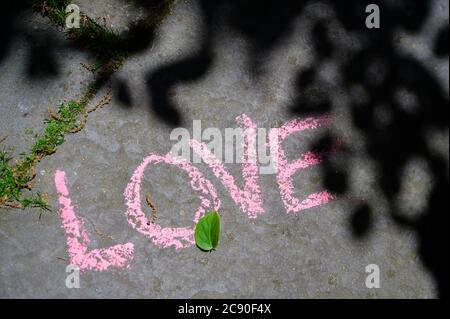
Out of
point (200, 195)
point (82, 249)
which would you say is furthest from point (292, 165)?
point (82, 249)

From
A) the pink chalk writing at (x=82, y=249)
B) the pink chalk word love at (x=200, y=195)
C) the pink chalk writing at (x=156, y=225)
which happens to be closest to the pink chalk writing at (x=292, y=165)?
the pink chalk word love at (x=200, y=195)

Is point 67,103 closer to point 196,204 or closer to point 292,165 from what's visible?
point 196,204

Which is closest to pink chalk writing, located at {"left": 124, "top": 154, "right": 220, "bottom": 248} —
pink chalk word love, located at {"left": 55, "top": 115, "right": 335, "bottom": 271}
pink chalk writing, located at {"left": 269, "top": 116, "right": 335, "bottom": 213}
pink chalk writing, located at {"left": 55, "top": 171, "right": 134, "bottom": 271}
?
pink chalk word love, located at {"left": 55, "top": 115, "right": 335, "bottom": 271}

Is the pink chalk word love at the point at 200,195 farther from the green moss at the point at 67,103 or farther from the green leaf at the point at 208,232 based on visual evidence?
the green moss at the point at 67,103

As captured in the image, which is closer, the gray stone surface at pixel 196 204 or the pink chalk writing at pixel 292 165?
the gray stone surface at pixel 196 204

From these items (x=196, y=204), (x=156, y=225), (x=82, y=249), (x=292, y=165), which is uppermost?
(x=292, y=165)

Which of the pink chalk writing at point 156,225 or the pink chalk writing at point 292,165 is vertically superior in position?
the pink chalk writing at point 292,165

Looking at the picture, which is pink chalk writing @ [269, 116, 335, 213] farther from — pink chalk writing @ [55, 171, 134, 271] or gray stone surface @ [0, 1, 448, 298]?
pink chalk writing @ [55, 171, 134, 271]
